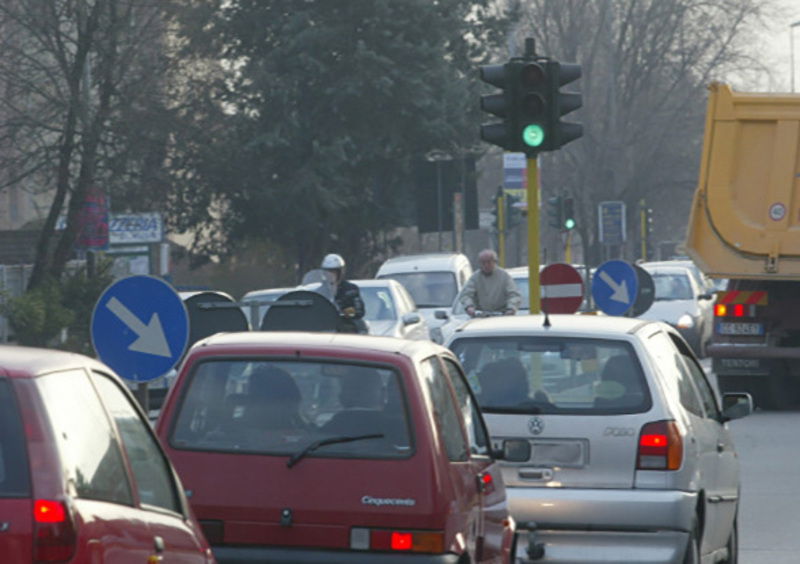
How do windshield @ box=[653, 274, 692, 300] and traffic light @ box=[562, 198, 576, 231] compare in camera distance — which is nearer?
windshield @ box=[653, 274, 692, 300]

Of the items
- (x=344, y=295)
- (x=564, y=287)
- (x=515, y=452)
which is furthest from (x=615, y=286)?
(x=515, y=452)

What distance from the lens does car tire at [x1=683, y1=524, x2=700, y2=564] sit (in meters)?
9.58

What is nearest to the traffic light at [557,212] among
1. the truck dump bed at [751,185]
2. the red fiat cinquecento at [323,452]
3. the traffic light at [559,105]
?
the truck dump bed at [751,185]

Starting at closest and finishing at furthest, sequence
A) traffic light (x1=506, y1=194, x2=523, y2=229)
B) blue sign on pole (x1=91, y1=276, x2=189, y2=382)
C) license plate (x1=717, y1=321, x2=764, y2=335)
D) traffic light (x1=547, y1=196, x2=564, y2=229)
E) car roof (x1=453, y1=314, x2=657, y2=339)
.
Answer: car roof (x1=453, y1=314, x2=657, y2=339) → blue sign on pole (x1=91, y1=276, x2=189, y2=382) → license plate (x1=717, y1=321, x2=764, y2=335) → traffic light (x1=547, y1=196, x2=564, y2=229) → traffic light (x1=506, y1=194, x2=523, y2=229)

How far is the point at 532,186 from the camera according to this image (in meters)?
15.9

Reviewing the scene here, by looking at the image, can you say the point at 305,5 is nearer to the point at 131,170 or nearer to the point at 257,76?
the point at 257,76

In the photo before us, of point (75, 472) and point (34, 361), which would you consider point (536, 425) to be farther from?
point (75, 472)

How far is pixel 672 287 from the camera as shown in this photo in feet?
115

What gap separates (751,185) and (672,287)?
13490 mm

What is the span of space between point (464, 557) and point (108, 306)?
504cm

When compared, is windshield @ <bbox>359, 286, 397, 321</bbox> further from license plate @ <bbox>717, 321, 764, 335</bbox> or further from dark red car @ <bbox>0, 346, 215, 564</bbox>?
dark red car @ <bbox>0, 346, 215, 564</bbox>

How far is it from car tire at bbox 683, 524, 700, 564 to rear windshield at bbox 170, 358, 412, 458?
8.23 feet

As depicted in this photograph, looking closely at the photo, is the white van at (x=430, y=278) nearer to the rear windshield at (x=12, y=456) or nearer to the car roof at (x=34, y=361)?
the car roof at (x=34, y=361)

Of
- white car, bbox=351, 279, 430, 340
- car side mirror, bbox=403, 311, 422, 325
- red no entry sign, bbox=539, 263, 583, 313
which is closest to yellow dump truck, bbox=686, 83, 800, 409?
red no entry sign, bbox=539, 263, 583, 313
